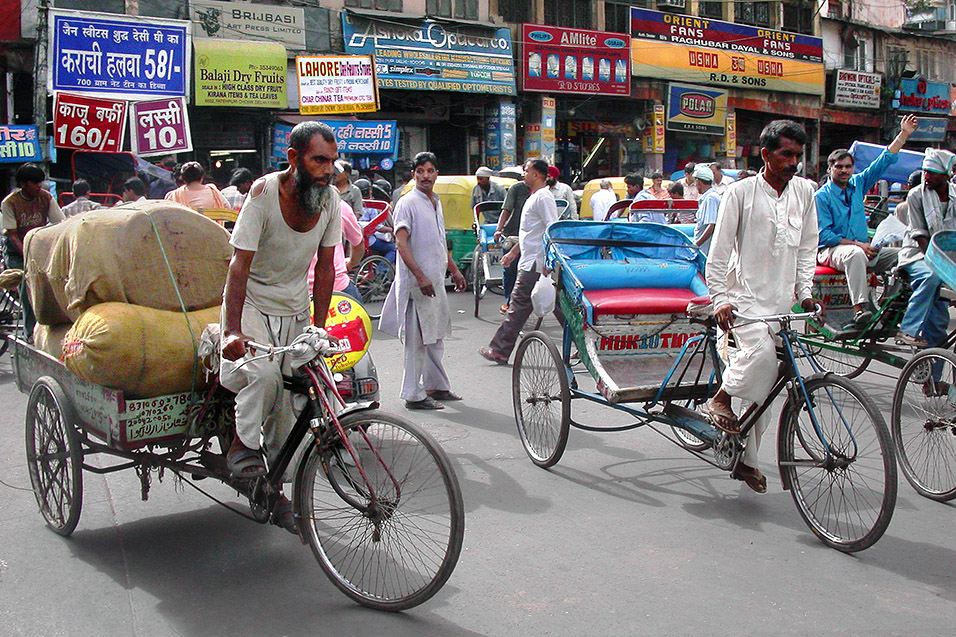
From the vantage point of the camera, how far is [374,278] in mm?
12930

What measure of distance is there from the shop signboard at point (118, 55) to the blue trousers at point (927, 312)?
1387 cm

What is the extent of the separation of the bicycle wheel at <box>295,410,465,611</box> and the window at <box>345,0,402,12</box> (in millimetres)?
18890

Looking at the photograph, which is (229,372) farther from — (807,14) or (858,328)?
(807,14)

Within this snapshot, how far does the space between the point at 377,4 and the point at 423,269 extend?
16.0 metres

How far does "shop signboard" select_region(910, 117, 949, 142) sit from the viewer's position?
116ft

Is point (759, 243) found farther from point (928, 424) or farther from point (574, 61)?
point (574, 61)

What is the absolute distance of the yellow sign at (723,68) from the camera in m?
26.3

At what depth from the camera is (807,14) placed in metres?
32.0

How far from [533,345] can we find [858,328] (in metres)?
2.39

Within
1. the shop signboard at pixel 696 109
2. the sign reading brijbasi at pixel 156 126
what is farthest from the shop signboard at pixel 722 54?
the sign reading brijbasi at pixel 156 126

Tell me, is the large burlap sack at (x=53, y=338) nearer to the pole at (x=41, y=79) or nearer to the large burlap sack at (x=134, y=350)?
the large burlap sack at (x=134, y=350)

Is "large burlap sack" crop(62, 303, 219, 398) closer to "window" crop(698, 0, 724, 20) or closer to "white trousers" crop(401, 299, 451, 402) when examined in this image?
"white trousers" crop(401, 299, 451, 402)

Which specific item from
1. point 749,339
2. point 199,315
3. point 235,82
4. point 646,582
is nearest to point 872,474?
point 749,339

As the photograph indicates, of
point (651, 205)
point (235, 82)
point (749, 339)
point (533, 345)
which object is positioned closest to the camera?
point (749, 339)
